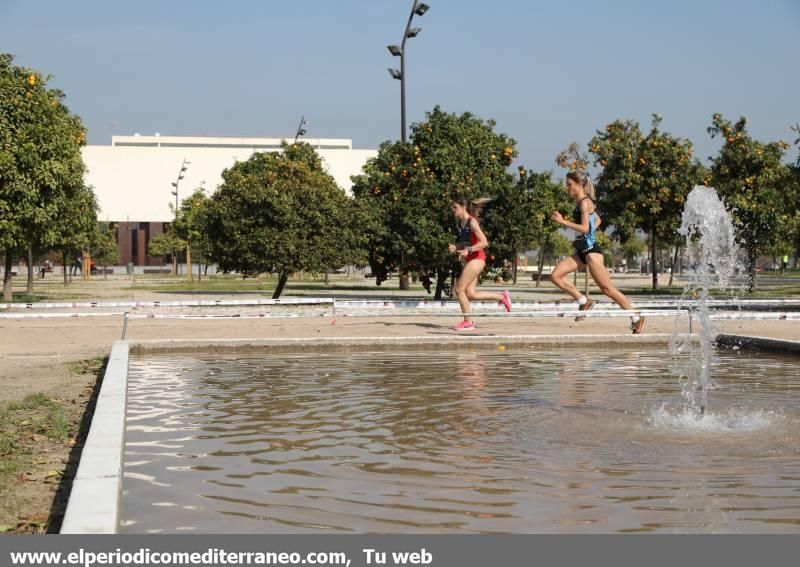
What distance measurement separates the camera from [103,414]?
7.30 m

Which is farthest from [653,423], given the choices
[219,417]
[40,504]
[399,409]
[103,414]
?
[40,504]

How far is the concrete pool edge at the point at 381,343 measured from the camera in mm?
14383

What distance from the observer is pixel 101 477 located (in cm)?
530

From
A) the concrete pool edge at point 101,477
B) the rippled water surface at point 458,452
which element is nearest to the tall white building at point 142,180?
the rippled water surface at point 458,452

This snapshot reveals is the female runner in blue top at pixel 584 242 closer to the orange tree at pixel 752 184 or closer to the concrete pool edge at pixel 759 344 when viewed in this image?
the concrete pool edge at pixel 759 344

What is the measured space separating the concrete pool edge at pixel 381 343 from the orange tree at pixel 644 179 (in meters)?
28.5

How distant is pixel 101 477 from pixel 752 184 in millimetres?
40262

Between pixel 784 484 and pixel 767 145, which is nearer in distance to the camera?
pixel 784 484

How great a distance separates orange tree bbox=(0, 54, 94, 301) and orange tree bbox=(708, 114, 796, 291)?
23.8m

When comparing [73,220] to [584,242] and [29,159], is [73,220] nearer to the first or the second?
[29,159]
